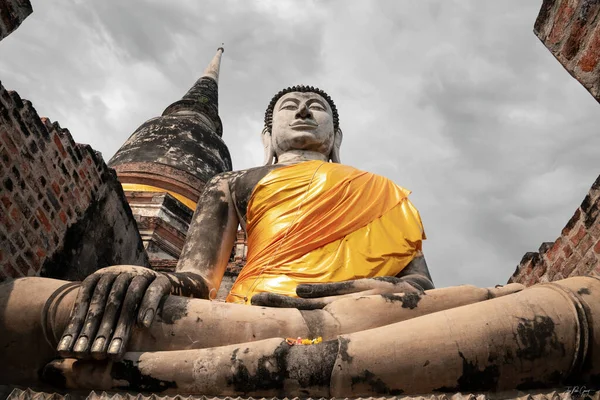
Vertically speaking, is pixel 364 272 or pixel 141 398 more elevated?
pixel 364 272

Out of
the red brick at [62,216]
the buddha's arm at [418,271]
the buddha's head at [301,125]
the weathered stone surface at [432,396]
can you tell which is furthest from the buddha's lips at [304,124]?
the weathered stone surface at [432,396]

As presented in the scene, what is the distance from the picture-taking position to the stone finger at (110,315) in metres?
2.46

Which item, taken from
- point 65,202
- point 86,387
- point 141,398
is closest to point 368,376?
point 141,398

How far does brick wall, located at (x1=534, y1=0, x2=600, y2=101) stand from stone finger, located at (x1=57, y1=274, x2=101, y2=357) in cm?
259

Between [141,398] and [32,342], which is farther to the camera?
[32,342]

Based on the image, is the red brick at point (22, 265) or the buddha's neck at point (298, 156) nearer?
the red brick at point (22, 265)

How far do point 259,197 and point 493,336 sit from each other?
215cm

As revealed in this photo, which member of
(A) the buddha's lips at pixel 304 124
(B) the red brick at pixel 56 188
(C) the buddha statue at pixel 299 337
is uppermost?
(A) the buddha's lips at pixel 304 124

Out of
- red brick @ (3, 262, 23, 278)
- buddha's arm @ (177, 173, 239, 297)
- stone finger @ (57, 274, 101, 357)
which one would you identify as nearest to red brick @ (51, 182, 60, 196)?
red brick @ (3, 262, 23, 278)

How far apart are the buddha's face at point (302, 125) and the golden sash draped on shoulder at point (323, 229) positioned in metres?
0.44

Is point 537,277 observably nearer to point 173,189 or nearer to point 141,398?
point 141,398

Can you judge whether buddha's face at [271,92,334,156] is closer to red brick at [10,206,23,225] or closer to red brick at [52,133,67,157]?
red brick at [52,133,67,157]

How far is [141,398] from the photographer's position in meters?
2.32

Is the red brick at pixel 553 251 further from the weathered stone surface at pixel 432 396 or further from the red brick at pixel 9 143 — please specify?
the red brick at pixel 9 143
